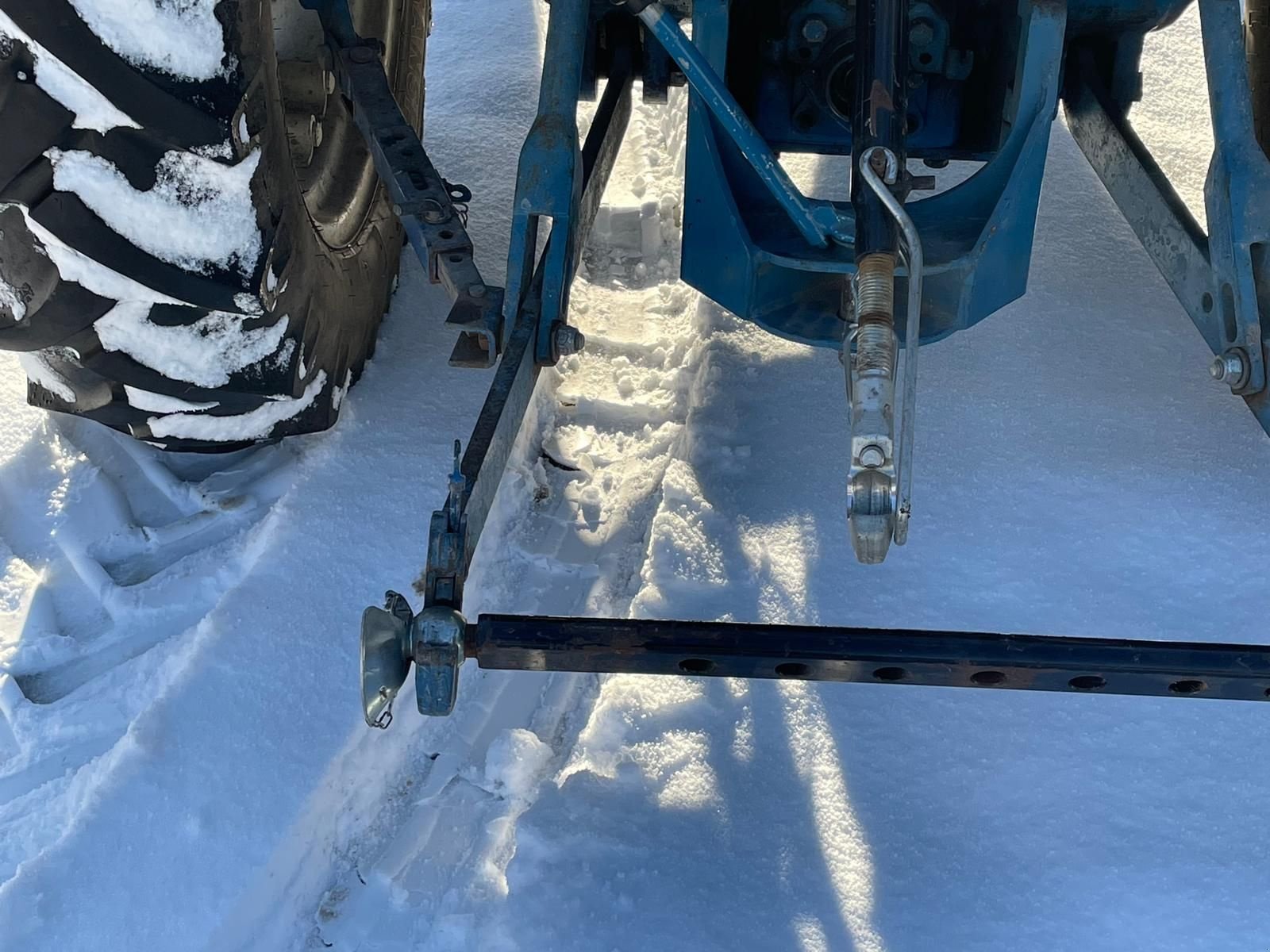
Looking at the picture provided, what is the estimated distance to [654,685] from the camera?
5.92 feet

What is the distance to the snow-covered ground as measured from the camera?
1573 mm

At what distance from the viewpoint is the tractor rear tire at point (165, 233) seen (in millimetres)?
1367

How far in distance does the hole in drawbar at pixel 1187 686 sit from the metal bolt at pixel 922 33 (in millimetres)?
1166

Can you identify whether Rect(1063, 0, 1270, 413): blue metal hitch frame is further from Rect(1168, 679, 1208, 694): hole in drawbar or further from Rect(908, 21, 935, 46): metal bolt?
Rect(1168, 679, 1208, 694): hole in drawbar

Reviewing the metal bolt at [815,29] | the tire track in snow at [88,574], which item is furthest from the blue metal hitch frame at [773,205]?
the tire track in snow at [88,574]

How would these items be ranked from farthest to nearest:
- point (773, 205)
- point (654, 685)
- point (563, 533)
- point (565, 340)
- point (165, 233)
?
point (563, 533), point (773, 205), point (654, 685), point (565, 340), point (165, 233)

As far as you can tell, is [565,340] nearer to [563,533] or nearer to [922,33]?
[563,533]

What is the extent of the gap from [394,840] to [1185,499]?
1.40 metres

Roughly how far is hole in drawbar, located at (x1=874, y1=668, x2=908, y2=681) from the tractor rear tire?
0.98 metres

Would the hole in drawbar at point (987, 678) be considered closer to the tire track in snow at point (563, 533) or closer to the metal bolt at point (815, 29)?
the tire track in snow at point (563, 533)

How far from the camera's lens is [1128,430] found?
7.04 feet

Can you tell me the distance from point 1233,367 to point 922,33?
0.74 m

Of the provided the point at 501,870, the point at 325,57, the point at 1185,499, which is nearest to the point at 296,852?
the point at 501,870

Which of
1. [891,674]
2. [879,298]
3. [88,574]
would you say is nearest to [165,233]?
[88,574]
